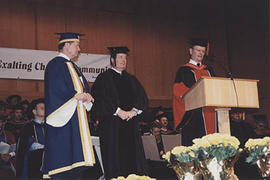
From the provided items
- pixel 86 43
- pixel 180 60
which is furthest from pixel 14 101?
pixel 180 60

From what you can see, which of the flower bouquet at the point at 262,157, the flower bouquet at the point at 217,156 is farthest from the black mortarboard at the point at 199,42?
the flower bouquet at the point at 217,156

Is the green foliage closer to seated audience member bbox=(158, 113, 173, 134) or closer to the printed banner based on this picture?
seated audience member bbox=(158, 113, 173, 134)

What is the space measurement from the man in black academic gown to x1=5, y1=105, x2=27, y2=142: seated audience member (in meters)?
2.49

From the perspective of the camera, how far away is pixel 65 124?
14.0ft

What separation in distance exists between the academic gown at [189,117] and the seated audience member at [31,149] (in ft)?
5.93

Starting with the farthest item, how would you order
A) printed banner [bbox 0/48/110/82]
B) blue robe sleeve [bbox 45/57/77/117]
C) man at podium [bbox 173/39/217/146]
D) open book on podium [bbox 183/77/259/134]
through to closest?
printed banner [bbox 0/48/110/82] < man at podium [bbox 173/39/217/146] < blue robe sleeve [bbox 45/57/77/117] < open book on podium [bbox 183/77/259/134]

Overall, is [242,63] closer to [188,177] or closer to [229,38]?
[229,38]

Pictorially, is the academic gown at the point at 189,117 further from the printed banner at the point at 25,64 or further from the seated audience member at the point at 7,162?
the printed banner at the point at 25,64

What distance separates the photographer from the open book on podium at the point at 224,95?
3846mm

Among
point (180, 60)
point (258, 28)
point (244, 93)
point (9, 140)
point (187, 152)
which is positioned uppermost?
point (258, 28)

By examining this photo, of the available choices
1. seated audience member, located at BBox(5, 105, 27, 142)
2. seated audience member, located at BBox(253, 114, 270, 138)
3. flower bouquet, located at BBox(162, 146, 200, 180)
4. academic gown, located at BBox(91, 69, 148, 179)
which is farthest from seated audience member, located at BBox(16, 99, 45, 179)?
seated audience member, located at BBox(253, 114, 270, 138)

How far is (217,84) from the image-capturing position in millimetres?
3902

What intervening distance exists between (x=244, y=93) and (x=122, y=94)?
180 cm

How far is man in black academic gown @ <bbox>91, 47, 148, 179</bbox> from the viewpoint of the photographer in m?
4.96
